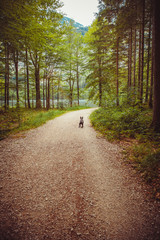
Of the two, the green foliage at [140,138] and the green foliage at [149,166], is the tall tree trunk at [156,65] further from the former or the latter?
the green foliage at [149,166]

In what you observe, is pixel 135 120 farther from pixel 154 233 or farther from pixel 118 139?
pixel 154 233

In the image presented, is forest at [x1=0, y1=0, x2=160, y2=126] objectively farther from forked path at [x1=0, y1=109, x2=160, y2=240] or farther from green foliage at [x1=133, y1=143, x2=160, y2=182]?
forked path at [x1=0, y1=109, x2=160, y2=240]

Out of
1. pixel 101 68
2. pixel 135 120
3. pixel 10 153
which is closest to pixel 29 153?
pixel 10 153

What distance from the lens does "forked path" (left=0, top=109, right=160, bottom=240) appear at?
6.24 ft

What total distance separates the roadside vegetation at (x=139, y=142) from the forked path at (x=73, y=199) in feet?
1.36

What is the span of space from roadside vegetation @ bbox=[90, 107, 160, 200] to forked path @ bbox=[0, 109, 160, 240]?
414 millimetres

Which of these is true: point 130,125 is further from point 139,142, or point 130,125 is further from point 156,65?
point 156,65

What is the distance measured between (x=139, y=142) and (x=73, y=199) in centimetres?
417

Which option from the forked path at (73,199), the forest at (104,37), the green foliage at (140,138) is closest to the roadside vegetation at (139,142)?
the green foliage at (140,138)

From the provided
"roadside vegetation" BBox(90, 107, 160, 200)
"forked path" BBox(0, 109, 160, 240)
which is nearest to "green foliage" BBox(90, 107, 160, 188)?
"roadside vegetation" BBox(90, 107, 160, 200)

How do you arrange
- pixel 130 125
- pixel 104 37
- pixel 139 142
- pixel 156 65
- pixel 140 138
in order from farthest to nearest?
pixel 104 37, pixel 130 125, pixel 156 65, pixel 140 138, pixel 139 142

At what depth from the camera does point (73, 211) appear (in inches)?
90.0

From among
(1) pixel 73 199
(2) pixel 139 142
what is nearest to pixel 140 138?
(2) pixel 139 142

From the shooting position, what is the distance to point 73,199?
2.57 metres
